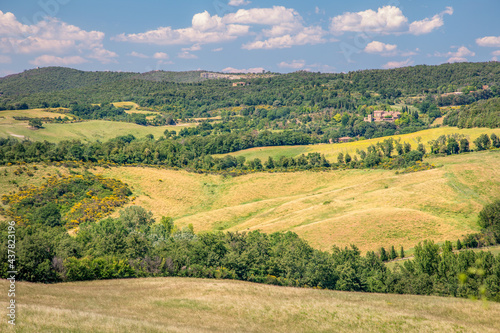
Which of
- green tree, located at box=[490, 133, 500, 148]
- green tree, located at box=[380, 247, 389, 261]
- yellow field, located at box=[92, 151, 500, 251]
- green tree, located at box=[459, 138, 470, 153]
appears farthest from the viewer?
green tree, located at box=[459, 138, 470, 153]

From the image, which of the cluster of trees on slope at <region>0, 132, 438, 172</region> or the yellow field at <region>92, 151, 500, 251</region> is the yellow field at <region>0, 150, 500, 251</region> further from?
the cluster of trees on slope at <region>0, 132, 438, 172</region>

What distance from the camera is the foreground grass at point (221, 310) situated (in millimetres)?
24500

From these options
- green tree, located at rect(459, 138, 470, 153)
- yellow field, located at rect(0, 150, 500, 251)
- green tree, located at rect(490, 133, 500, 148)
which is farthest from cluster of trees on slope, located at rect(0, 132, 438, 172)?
green tree, located at rect(490, 133, 500, 148)

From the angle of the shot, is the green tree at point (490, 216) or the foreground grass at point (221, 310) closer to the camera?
the foreground grass at point (221, 310)

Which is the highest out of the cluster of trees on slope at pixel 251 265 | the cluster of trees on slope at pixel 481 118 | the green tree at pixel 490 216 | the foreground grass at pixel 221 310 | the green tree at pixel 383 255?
the cluster of trees on slope at pixel 481 118

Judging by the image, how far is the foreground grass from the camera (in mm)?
24500

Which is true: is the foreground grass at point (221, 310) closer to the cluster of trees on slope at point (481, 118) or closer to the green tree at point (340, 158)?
the green tree at point (340, 158)

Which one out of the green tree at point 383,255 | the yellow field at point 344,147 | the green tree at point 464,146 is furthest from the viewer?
the yellow field at point 344,147

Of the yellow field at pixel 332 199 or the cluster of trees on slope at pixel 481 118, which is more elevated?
the cluster of trees on slope at pixel 481 118

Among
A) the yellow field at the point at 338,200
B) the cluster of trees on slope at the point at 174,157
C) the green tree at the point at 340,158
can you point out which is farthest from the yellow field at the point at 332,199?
the green tree at the point at 340,158

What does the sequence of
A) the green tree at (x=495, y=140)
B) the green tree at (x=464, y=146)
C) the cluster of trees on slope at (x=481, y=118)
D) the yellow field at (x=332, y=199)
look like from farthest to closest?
the cluster of trees on slope at (x=481, y=118) → the green tree at (x=464, y=146) → the green tree at (x=495, y=140) → the yellow field at (x=332, y=199)

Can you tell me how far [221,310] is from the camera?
3159 centimetres

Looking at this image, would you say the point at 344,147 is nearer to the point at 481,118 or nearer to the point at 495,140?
the point at 495,140

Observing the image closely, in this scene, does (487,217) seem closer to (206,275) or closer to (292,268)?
(292,268)
